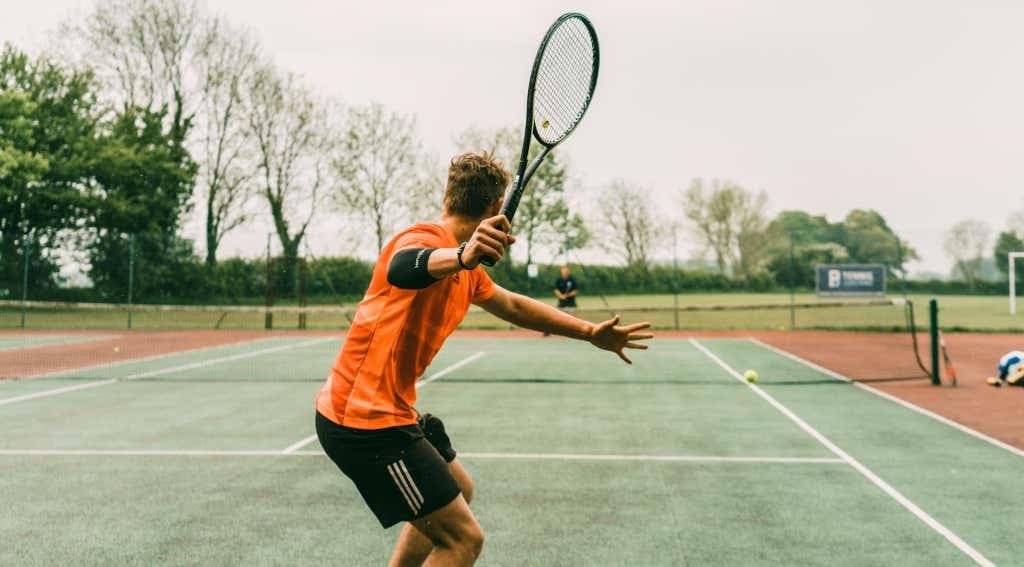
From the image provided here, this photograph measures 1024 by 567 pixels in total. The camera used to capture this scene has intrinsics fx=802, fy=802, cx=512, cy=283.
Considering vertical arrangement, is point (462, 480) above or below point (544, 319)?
below

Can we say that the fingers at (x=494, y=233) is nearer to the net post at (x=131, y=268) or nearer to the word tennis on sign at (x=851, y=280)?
the net post at (x=131, y=268)

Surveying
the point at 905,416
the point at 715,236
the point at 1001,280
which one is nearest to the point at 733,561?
the point at 905,416

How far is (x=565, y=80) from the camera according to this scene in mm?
3621

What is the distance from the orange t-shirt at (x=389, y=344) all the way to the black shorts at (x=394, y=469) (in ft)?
0.14

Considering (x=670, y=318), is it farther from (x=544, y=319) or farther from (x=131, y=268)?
(x=544, y=319)

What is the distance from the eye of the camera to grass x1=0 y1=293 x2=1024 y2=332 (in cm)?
2394

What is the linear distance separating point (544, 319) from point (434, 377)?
927 cm

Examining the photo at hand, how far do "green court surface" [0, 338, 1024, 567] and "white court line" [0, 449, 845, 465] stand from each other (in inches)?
1.4

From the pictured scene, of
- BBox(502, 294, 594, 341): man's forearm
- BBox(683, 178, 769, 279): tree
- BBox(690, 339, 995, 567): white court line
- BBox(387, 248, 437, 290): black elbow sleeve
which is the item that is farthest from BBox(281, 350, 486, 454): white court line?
BBox(683, 178, 769, 279): tree

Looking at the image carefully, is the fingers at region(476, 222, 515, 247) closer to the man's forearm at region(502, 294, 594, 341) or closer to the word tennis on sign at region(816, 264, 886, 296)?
the man's forearm at region(502, 294, 594, 341)

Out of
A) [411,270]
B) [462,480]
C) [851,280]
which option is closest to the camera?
[411,270]

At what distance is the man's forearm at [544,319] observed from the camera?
3229 mm

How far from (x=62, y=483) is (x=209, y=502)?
136 centimetres

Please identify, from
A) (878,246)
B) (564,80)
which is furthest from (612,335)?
(878,246)
